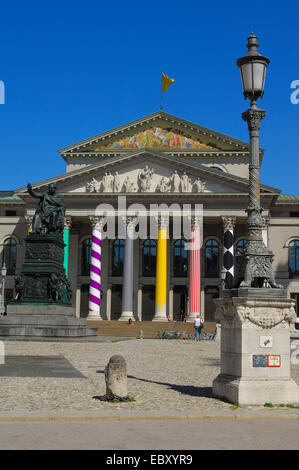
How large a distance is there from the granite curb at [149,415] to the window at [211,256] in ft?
160

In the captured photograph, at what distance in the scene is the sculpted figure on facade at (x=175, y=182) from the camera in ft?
170

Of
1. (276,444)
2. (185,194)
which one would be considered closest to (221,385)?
(276,444)

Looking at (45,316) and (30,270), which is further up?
(30,270)

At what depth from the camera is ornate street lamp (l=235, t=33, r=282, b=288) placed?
1077cm

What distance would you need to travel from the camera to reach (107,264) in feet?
192

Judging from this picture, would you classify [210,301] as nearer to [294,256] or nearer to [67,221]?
[294,256]

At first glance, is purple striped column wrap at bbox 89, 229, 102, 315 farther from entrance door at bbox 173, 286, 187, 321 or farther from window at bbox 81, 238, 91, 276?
entrance door at bbox 173, 286, 187, 321

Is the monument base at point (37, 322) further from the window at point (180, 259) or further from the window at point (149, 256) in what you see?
the window at point (149, 256)

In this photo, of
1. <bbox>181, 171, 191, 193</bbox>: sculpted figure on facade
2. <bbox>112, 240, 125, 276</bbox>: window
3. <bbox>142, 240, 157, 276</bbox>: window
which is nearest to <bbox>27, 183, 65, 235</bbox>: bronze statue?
<bbox>181, 171, 191, 193</bbox>: sculpted figure on facade

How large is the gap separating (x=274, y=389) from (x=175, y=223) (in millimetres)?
44021

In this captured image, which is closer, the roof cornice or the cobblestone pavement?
the cobblestone pavement

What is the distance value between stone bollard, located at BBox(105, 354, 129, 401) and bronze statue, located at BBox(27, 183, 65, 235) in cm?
1684

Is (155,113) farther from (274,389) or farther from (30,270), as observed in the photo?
(274,389)
